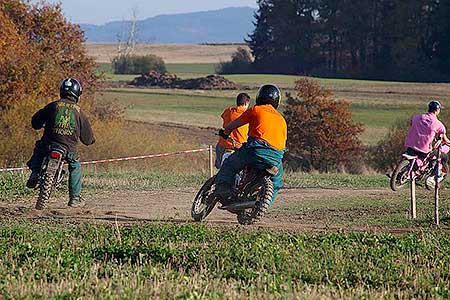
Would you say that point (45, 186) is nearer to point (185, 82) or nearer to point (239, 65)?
point (185, 82)

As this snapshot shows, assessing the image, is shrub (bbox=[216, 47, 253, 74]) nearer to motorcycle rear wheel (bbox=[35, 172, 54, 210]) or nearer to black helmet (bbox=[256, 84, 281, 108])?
motorcycle rear wheel (bbox=[35, 172, 54, 210])

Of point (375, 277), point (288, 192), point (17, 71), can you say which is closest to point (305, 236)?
point (375, 277)

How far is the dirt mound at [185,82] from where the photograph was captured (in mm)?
80481

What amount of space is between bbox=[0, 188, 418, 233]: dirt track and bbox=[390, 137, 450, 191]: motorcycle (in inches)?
18.7

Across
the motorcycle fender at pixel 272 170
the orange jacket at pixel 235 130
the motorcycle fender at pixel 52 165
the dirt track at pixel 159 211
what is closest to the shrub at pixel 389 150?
the dirt track at pixel 159 211

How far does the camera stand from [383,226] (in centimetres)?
1380

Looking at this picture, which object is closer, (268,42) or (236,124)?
(236,124)

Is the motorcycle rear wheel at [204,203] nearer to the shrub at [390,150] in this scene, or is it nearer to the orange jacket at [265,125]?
the orange jacket at [265,125]

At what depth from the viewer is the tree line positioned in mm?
86062

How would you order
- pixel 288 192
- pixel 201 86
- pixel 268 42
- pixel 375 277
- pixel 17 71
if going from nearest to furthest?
pixel 375 277, pixel 288 192, pixel 17 71, pixel 201 86, pixel 268 42

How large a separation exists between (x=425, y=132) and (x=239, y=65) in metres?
87.8

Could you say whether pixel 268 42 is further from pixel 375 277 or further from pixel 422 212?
pixel 375 277

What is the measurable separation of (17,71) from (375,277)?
2963cm

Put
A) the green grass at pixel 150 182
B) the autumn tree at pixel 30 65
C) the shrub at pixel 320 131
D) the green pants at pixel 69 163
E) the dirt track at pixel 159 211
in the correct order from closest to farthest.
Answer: the dirt track at pixel 159 211, the green pants at pixel 69 163, the green grass at pixel 150 182, the autumn tree at pixel 30 65, the shrub at pixel 320 131
